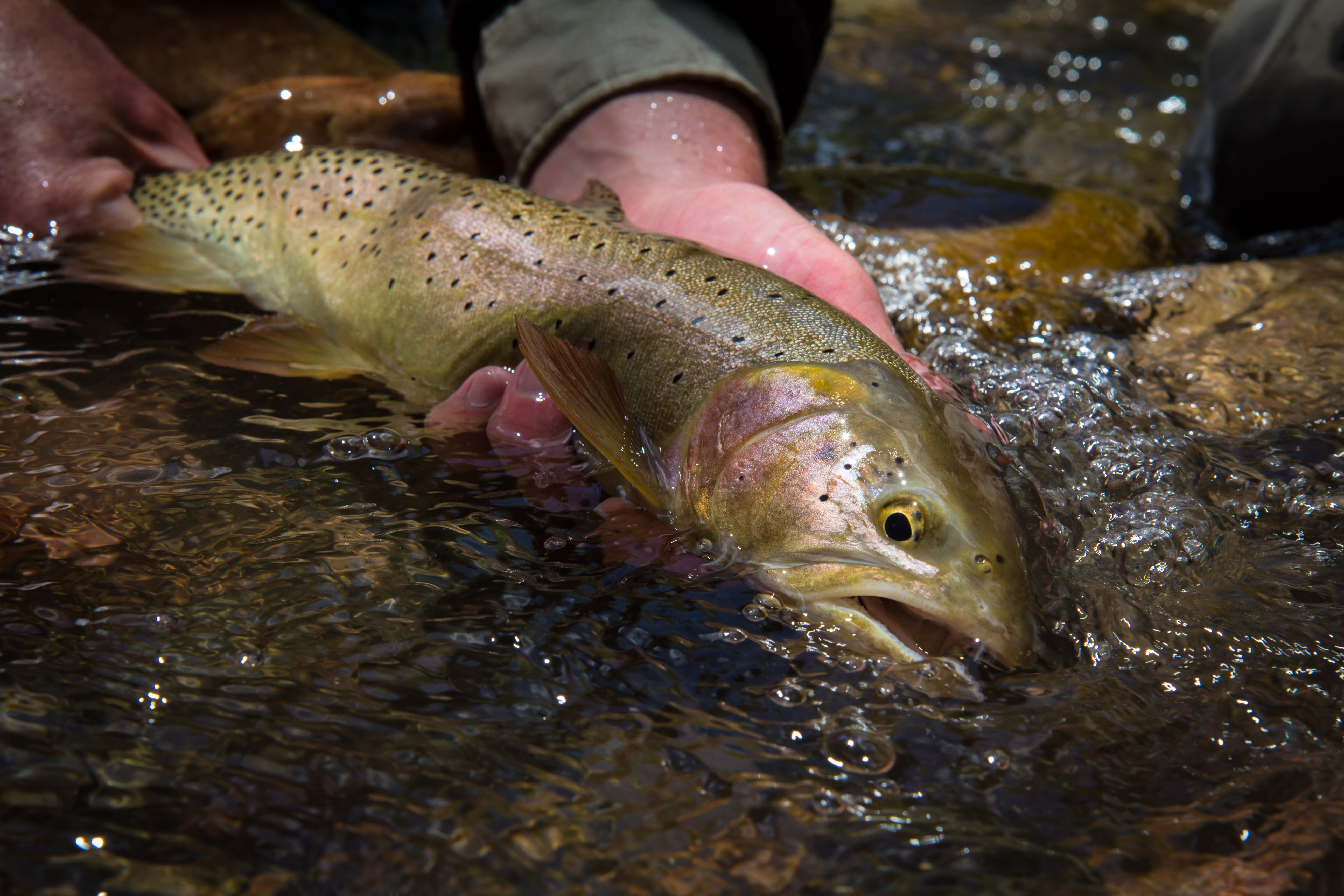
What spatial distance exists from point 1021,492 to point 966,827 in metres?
1.00

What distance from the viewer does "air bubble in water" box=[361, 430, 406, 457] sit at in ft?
8.80

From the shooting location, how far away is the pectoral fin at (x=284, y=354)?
3.04 m

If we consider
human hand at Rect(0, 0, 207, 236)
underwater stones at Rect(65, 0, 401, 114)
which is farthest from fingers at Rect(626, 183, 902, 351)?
underwater stones at Rect(65, 0, 401, 114)

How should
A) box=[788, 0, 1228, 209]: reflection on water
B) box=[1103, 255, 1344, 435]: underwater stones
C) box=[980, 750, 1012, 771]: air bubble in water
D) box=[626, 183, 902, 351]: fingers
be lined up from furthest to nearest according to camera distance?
1. box=[788, 0, 1228, 209]: reflection on water
2. box=[1103, 255, 1344, 435]: underwater stones
3. box=[626, 183, 902, 351]: fingers
4. box=[980, 750, 1012, 771]: air bubble in water

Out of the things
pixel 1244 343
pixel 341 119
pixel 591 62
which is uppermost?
pixel 591 62

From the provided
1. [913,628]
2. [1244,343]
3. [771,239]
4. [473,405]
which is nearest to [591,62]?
[771,239]

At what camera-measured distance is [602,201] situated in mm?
3289

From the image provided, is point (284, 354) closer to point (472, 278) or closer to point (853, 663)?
point (472, 278)

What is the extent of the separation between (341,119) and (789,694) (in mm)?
4081

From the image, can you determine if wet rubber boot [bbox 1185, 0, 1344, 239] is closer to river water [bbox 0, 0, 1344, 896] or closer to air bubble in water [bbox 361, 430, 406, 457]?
river water [bbox 0, 0, 1344, 896]

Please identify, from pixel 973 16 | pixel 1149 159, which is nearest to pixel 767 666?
pixel 1149 159

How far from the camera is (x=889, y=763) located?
5.95ft

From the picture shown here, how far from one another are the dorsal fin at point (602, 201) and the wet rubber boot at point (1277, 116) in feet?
12.2

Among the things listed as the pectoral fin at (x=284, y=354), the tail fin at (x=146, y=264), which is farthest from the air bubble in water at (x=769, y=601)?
the tail fin at (x=146, y=264)
